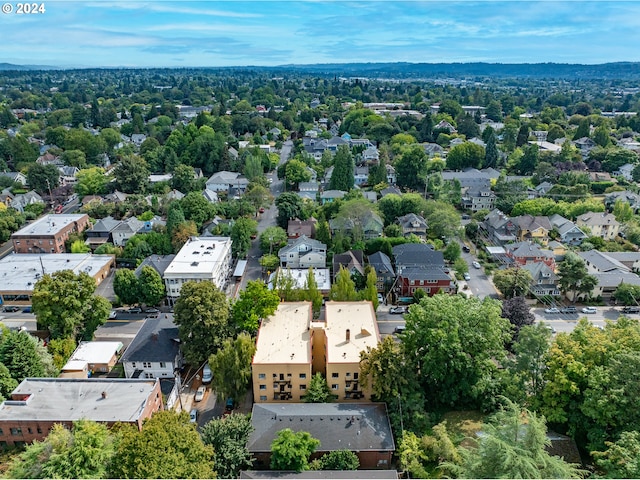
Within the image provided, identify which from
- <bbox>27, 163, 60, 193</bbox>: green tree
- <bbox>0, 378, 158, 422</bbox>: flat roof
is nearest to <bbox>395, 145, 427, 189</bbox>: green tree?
<bbox>0, 378, 158, 422</bbox>: flat roof

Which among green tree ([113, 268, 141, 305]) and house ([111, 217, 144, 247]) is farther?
house ([111, 217, 144, 247])

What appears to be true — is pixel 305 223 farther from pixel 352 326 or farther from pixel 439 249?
pixel 352 326

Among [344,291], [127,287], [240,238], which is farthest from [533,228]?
[127,287]

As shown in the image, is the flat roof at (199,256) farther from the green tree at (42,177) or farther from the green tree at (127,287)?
the green tree at (42,177)

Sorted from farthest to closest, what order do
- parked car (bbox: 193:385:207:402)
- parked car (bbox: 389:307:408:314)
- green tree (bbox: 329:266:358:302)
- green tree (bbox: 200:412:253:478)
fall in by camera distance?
parked car (bbox: 389:307:408:314) → green tree (bbox: 329:266:358:302) → parked car (bbox: 193:385:207:402) → green tree (bbox: 200:412:253:478)

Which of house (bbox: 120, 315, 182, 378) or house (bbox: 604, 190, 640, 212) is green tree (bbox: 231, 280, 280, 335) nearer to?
house (bbox: 120, 315, 182, 378)

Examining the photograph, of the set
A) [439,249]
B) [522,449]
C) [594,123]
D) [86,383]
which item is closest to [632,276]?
[439,249]
